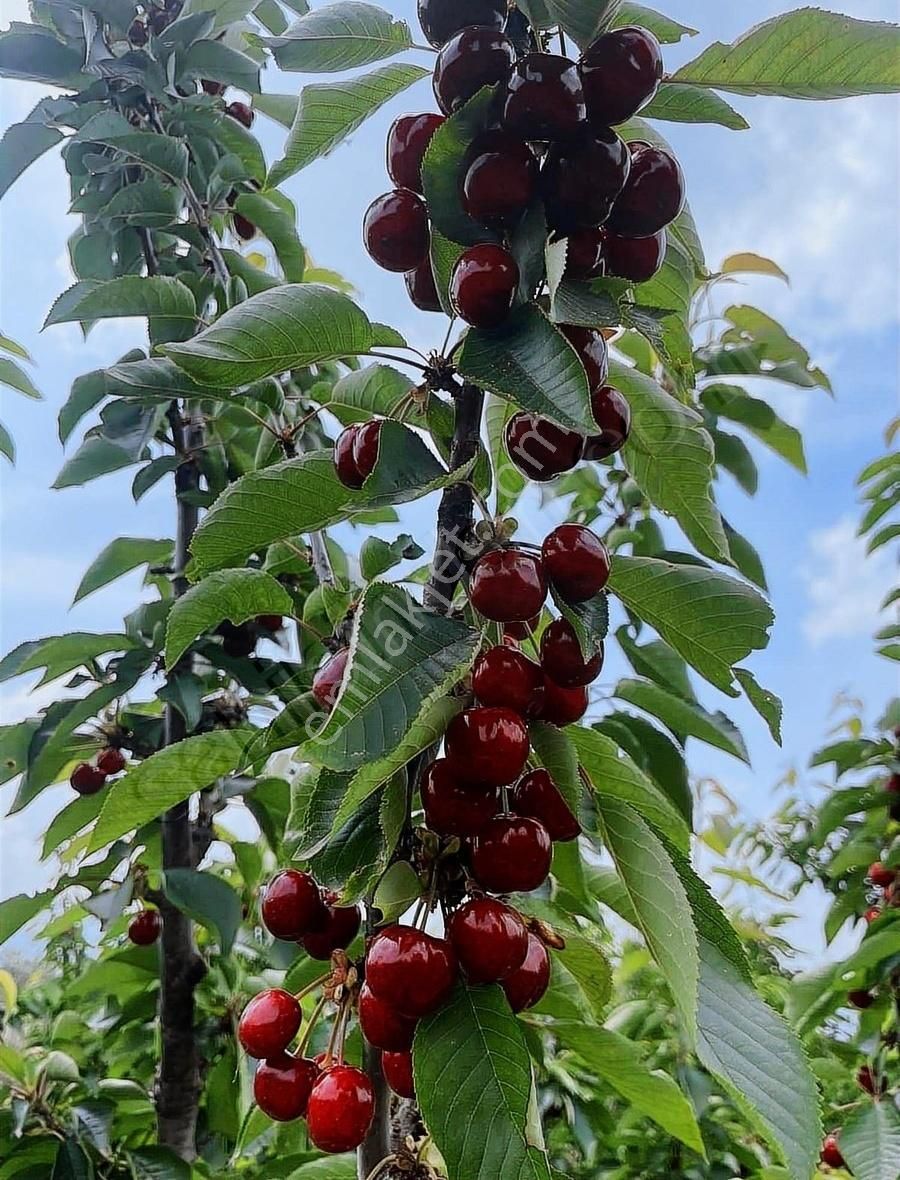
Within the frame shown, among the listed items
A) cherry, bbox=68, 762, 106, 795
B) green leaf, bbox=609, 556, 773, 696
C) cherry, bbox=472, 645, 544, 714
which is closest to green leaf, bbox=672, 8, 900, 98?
green leaf, bbox=609, 556, 773, 696

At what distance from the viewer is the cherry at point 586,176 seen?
0.61 metres

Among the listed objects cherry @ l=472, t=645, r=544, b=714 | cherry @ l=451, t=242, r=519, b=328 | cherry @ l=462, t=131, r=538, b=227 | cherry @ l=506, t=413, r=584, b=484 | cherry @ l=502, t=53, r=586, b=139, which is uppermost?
cherry @ l=502, t=53, r=586, b=139

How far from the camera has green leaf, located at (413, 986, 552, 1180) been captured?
0.53m

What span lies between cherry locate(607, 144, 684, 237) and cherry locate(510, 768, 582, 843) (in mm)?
367

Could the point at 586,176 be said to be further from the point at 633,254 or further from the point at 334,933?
the point at 334,933

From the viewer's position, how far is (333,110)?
768 mm

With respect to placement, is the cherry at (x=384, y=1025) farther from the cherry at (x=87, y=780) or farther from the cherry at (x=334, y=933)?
the cherry at (x=87, y=780)

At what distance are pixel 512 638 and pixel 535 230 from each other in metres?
0.26

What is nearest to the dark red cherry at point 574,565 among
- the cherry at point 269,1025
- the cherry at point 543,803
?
the cherry at point 543,803

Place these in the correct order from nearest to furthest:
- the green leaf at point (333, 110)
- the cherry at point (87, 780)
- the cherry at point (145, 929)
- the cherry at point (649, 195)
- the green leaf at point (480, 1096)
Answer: the green leaf at point (480, 1096), the cherry at point (649, 195), the green leaf at point (333, 110), the cherry at point (87, 780), the cherry at point (145, 929)

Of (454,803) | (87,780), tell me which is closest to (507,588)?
(454,803)

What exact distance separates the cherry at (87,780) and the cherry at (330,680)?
1.04 meters

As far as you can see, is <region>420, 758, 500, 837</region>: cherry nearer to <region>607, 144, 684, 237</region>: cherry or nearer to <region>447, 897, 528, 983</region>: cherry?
<region>447, 897, 528, 983</region>: cherry

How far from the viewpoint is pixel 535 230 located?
0.61 metres
